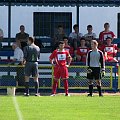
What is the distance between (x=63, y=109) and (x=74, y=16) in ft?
34.0

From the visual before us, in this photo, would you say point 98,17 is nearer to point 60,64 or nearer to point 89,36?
point 89,36

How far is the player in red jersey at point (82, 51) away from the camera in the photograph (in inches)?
862

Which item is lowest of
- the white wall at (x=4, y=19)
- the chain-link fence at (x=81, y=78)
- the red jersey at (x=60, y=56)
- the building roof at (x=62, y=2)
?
the chain-link fence at (x=81, y=78)

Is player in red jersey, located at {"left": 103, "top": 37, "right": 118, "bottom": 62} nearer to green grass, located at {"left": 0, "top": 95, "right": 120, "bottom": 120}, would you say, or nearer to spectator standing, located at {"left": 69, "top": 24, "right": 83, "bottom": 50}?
spectator standing, located at {"left": 69, "top": 24, "right": 83, "bottom": 50}

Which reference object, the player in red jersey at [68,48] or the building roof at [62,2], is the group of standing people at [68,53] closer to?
the player in red jersey at [68,48]

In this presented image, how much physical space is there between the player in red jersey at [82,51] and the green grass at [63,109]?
4.75 m

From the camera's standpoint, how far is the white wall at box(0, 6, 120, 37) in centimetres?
2412

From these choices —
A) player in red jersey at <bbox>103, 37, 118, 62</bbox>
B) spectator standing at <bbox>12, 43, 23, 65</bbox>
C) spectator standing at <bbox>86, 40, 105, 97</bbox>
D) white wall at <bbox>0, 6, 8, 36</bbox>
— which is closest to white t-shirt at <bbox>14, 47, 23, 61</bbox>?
spectator standing at <bbox>12, 43, 23, 65</bbox>

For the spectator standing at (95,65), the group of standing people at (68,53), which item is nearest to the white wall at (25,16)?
the group of standing people at (68,53)

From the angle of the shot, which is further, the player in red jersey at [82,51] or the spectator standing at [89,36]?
the spectator standing at [89,36]

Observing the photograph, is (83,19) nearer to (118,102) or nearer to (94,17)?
(94,17)

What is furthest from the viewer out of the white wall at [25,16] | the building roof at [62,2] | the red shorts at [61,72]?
the white wall at [25,16]

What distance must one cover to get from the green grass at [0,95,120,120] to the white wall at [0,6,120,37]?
7.36 m

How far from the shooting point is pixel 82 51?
22.0 meters
